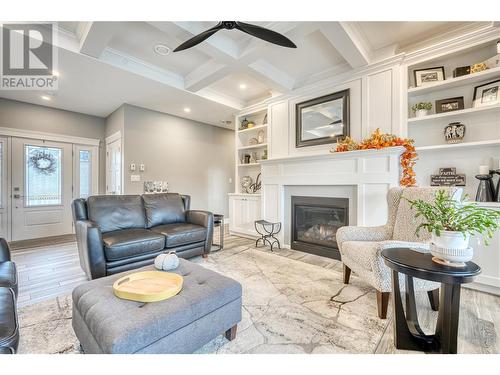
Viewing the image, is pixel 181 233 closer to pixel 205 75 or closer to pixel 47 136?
pixel 205 75

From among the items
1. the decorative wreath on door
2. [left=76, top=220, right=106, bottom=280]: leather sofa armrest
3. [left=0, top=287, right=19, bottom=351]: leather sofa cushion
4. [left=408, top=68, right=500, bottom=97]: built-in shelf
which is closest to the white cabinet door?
[left=76, top=220, right=106, bottom=280]: leather sofa armrest

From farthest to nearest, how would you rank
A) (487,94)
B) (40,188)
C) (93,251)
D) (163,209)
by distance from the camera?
1. (40,188)
2. (163,209)
3. (487,94)
4. (93,251)

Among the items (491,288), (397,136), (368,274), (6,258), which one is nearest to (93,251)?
(6,258)

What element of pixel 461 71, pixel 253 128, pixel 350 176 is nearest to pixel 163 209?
pixel 253 128

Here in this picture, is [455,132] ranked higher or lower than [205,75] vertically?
lower

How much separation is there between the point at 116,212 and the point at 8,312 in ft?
6.59

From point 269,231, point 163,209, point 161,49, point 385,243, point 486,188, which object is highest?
point 161,49

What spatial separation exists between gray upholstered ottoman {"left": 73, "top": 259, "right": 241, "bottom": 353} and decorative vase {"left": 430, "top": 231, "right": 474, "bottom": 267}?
127cm

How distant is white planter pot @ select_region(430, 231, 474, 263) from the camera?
1.29m

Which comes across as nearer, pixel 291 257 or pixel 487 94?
pixel 487 94

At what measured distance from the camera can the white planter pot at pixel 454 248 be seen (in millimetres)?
A: 1287

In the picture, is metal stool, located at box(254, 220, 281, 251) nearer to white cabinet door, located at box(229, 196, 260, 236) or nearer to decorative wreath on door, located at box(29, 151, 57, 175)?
white cabinet door, located at box(229, 196, 260, 236)

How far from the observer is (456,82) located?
2.53 m

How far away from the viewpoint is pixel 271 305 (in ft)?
6.43
